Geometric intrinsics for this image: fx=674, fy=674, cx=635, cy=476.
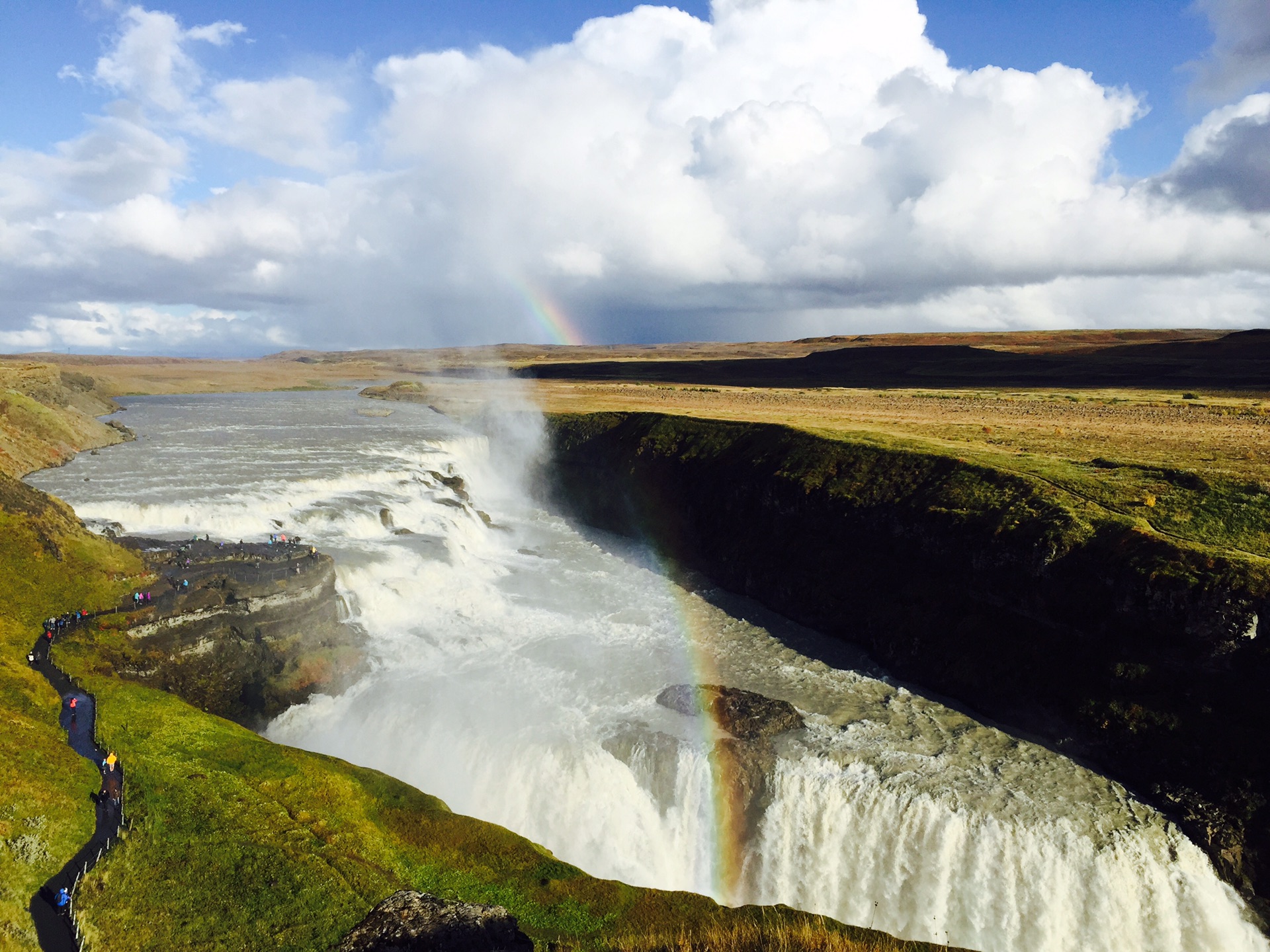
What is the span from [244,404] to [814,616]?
133 metres

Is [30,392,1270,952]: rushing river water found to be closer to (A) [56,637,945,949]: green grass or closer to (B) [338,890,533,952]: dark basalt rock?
(A) [56,637,945,949]: green grass

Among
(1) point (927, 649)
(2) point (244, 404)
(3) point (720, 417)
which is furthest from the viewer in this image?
(2) point (244, 404)

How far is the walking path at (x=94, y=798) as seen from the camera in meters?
13.7

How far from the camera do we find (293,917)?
1502cm

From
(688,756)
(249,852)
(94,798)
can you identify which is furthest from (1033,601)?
(94,798)

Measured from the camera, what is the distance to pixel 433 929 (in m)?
15.2

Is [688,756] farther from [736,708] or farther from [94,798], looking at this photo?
[94,798]

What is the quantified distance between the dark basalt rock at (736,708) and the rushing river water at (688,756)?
69 cm

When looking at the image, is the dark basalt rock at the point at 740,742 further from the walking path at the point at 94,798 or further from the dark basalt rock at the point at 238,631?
the walking path at the point at 94,798

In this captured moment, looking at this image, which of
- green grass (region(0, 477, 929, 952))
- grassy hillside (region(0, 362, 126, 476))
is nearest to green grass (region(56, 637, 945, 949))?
green grass (region(0, 477, 929, 952))

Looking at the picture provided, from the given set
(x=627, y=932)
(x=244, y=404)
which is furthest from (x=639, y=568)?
(x=244, y=404)

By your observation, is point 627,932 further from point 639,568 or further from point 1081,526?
point 639,568

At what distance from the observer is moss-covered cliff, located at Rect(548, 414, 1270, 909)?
23.9 m

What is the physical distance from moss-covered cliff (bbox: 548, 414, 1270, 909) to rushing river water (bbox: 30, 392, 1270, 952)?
1757mm
